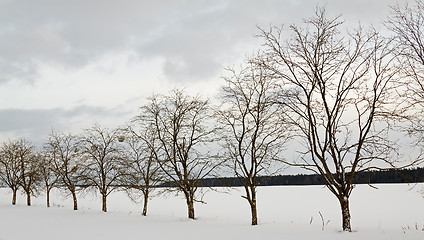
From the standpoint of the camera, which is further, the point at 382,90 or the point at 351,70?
the point at 351,70

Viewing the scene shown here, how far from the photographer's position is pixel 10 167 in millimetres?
43906

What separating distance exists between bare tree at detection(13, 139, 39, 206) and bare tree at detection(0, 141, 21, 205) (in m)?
0.51

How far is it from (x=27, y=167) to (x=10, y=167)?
340 cm

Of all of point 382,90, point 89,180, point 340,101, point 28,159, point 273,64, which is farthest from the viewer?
point 28,159

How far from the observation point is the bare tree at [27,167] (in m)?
41.0

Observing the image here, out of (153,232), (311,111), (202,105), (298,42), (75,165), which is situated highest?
(298,42)

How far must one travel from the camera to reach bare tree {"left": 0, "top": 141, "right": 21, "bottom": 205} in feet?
142

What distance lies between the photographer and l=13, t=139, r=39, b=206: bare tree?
41000mm

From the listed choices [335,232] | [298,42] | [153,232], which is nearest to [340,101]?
[298,42]

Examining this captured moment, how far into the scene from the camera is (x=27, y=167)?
42.5 metres

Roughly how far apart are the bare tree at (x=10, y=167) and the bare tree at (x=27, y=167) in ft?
1.67

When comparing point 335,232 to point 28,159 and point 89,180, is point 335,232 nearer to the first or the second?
point 89,180

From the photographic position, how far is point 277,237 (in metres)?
14.6

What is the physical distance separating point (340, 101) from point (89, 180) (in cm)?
2539
